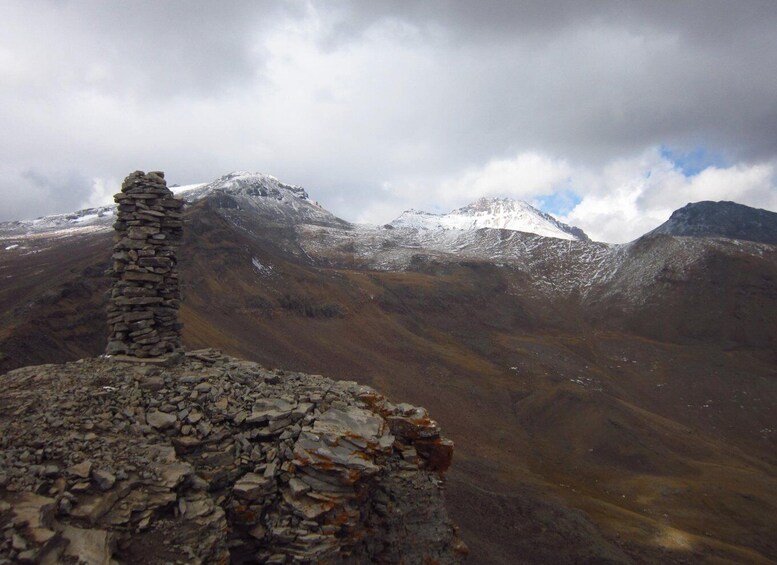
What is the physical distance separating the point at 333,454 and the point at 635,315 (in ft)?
273

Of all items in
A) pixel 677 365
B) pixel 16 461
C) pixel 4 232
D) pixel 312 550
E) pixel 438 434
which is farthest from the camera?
pixel 4 232

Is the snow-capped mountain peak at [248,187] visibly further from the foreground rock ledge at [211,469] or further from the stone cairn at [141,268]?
the foreground rock ledge at [211,469]

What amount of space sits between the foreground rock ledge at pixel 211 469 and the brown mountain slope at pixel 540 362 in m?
10.5

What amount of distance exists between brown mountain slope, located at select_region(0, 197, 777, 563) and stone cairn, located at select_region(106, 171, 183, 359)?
15774mm

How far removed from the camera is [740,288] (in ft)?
256

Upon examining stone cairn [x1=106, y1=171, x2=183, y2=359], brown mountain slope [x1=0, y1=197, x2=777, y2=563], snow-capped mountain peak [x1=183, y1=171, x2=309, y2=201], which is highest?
snow-capped mountain peak [x1=183, y1=171, x2=309, y2=201]

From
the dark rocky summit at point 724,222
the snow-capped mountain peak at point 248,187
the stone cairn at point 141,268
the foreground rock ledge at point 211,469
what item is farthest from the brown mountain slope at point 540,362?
the snow-capped mountain peak at point 248,187

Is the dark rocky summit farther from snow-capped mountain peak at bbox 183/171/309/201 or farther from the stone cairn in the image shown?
the stone cairn

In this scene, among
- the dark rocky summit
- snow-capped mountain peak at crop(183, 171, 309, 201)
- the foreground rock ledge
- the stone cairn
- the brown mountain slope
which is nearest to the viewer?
the foreground rock ledge

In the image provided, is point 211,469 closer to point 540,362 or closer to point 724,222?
point 540,362

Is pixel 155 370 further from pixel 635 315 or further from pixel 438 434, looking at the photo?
pixel 635 315

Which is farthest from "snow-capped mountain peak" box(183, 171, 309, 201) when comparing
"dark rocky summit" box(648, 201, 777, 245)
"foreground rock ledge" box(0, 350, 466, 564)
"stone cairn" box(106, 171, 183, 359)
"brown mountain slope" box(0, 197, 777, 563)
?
"foreground rock ledge" box(0, 350, 466, 564)

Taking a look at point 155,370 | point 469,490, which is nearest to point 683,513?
point 469,490

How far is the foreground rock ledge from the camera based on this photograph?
7609 millimetres
